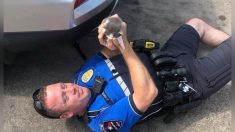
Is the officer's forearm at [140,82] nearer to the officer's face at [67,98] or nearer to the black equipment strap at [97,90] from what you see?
the black equipment strap at [97,90]

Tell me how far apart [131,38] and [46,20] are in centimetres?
130

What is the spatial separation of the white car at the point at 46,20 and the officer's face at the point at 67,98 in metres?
0.40

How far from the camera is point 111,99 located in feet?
9.73

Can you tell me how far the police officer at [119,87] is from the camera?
285 cm

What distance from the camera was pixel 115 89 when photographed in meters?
3.00

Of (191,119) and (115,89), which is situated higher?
(115,89)

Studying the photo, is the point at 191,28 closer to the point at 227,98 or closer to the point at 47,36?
the point at 227,98

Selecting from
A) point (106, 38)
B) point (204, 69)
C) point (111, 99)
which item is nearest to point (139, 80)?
point (111, 99)

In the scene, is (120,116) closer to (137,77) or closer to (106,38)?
(137,77)

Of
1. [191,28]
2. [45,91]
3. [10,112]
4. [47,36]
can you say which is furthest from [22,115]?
[191,28]

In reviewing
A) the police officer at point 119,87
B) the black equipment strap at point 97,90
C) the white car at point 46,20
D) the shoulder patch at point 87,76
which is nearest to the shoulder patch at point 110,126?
the police officer at point 119,87

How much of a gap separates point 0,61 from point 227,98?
1.96m

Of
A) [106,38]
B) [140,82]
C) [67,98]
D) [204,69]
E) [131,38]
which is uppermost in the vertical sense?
[106,38]

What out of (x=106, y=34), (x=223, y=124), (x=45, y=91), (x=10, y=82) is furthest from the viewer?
(x=10, y=82)
